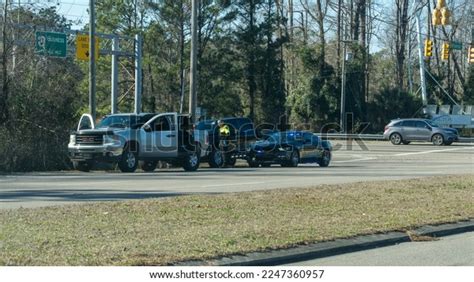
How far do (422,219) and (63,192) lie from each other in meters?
8.30

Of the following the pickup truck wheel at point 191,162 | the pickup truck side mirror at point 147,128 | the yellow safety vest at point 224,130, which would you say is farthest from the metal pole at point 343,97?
the pickup truck side mirror at point 147,128

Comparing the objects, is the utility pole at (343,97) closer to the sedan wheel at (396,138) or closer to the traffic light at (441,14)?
the sedan wheel at (396,138)

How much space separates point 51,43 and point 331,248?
2326cm

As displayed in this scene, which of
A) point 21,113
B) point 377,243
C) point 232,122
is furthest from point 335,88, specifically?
point 377,243

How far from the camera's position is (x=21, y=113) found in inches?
1152

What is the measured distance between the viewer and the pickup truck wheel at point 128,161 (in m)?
26.0

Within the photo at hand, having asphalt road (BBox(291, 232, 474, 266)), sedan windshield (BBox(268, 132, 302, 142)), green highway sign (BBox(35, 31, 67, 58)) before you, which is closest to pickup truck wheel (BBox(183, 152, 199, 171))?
sedan windshield (BBox(268, 132, 302, 142))

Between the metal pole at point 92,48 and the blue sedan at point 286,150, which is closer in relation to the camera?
the metal pole at point 92,48

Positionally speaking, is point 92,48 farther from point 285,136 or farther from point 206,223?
point 206,223

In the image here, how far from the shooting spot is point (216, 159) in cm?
3111

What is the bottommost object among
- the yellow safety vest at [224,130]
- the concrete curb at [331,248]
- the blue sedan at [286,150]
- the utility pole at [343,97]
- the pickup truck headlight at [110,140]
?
the concrete curb at [331,248]

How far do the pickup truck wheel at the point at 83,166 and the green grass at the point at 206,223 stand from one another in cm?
1119

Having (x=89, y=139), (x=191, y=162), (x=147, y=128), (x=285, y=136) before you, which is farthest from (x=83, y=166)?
(x=285, y=136)

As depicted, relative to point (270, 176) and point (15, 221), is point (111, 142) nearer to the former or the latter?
point (270, 176)
